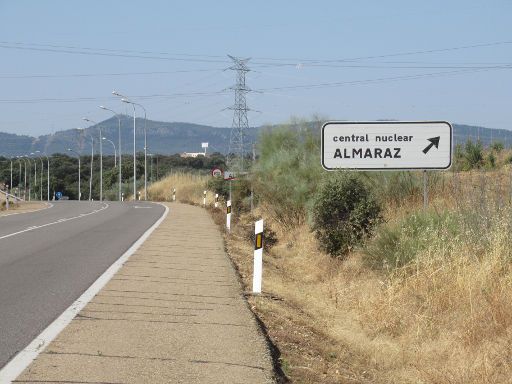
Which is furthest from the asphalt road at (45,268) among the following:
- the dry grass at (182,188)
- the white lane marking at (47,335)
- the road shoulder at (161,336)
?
the dry grass at (182,188)

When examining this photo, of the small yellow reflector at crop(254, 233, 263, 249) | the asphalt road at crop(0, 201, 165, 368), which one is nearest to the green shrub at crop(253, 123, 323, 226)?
the asphalt road at crop(0, 201, 165, 368)

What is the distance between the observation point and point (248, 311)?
32.5 feet

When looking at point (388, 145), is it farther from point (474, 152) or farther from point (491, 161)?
point (474, 152)

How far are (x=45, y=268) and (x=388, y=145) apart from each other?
6959mm

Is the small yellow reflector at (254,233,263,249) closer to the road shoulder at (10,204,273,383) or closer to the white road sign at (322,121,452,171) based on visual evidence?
the road shoulder at (10,204,273,383)

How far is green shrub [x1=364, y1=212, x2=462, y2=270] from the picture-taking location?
40.0 ft

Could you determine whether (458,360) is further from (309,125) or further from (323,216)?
(309,125)

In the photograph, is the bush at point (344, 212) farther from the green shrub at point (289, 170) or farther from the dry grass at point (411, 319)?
the green shrub at point (289, 170)

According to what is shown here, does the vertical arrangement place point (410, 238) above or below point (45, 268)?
above

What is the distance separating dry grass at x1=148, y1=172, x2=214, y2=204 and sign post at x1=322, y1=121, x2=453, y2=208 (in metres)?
37.1

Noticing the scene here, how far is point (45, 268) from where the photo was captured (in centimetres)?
1421

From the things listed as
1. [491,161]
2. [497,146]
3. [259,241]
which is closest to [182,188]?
[497,146]

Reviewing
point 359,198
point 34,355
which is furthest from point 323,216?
point 34,355

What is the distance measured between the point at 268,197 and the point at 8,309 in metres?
18.9
